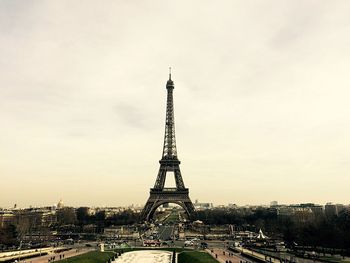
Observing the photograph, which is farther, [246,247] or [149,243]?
[149,243]

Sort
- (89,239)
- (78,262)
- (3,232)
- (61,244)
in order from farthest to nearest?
(89,239), (61,244), (3,232), (78,262)

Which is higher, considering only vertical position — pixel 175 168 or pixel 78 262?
pixel 175 168

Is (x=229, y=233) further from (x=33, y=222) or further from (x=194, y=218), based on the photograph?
(x=33, y=222)

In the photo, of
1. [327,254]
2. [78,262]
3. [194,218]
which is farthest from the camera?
[194,218]

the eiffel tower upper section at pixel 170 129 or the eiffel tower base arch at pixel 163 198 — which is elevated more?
the eiffel tower upper section at pixel 170 129

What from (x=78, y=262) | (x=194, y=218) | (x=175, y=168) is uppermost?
(x=175, y=168)

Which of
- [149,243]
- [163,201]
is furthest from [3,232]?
[163,201]

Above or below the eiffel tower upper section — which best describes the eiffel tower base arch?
below

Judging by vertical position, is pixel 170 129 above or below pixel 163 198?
above
